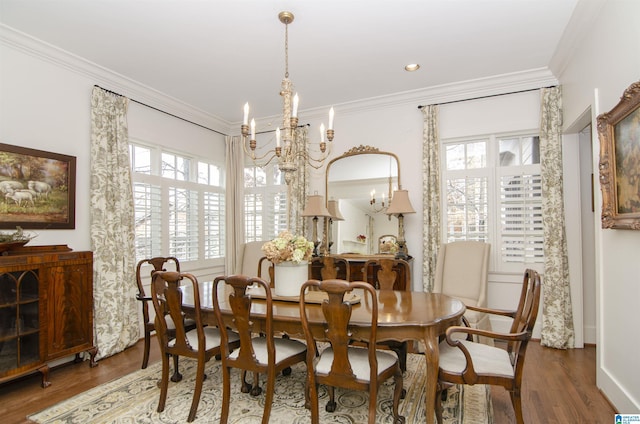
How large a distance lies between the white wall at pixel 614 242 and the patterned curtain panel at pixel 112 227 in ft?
14.2

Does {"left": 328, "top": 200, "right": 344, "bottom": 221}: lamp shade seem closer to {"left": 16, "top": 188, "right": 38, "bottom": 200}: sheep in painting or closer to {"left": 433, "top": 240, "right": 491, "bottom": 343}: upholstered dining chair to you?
{"left": 433, "top": 240, "right": 491, "bottom": 343}: upholstered dining chair

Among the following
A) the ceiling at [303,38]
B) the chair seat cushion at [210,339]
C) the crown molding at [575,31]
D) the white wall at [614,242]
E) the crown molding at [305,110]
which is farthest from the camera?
the crown molding at [305,110]

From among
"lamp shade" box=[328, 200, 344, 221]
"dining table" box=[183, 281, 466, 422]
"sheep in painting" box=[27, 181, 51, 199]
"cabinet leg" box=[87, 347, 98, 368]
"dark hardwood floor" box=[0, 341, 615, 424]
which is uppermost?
"sheep in painting" box=[27, 181, 51, 199]

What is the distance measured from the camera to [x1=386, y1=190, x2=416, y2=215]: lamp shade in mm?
4156

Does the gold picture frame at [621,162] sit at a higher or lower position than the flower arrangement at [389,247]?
higher

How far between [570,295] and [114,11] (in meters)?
5.02

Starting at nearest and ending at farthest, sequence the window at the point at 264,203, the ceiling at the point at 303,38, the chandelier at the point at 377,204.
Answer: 1. the ceiling at the point at 303,38
2. the chandelier at the point at 377,204
3. the window at the point at 264,203

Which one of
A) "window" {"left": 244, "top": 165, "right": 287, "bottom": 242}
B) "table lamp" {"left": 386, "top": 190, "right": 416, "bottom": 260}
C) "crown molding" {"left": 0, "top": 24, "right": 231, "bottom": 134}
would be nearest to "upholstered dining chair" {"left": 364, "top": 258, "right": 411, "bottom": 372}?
"table lamp" {"left": 386, "top": 190, "right": 416, "bottom": 260}

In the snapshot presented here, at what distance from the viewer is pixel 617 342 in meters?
2.46

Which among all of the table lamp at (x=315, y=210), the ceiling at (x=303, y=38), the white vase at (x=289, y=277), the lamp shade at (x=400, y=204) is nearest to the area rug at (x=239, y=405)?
the white vase at (x=289, y=277)

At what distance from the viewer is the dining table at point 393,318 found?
201cm

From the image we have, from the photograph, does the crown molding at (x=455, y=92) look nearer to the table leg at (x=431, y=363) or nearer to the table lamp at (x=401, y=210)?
the table lamp at (x=401, y=210)

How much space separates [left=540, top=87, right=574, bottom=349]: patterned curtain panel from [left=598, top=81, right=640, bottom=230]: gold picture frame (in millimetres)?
1284

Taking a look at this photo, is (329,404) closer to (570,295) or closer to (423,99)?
(570,295)
